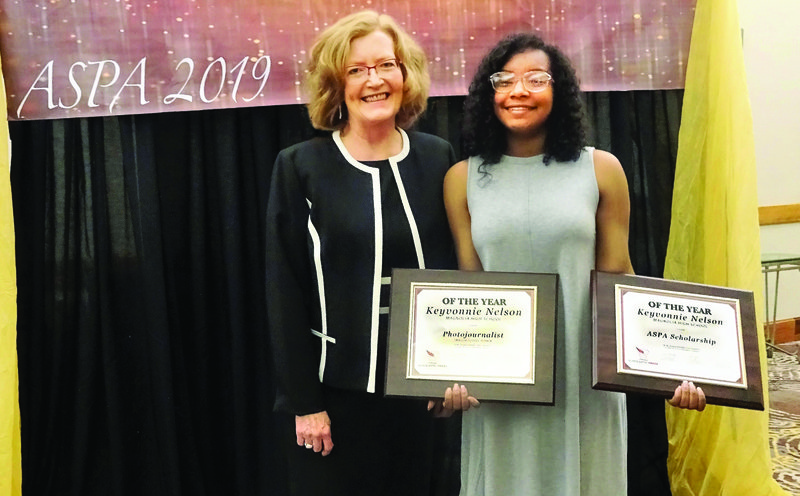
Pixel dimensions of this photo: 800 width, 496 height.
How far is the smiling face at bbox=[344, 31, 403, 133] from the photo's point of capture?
1510 millimetres

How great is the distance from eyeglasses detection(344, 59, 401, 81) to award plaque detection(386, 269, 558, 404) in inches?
17.3

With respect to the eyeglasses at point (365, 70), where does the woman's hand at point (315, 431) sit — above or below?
below

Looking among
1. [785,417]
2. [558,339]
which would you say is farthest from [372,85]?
[785,417]

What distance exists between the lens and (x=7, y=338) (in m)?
1.70

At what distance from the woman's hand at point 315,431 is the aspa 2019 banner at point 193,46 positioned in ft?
2.68

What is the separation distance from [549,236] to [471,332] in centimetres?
25

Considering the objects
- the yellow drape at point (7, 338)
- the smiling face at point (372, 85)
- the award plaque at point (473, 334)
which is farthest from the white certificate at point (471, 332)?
the yellow drape at point (7, 338)

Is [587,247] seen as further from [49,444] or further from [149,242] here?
[49,444]

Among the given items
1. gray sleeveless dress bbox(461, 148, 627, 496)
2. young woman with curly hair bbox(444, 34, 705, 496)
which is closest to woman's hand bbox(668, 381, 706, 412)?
young woman with curly hair bbox(444, 34, 705, 496)

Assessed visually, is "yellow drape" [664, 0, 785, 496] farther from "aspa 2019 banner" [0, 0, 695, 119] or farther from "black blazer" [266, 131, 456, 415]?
"black blazer" [266, 131, 456, 415]

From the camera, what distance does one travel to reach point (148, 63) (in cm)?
177

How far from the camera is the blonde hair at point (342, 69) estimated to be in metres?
1.53

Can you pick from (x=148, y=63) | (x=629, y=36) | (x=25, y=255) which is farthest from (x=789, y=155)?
(x=25, y=255)

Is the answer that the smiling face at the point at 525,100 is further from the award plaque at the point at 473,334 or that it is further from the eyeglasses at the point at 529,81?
the award plaque at the point at 473,334
